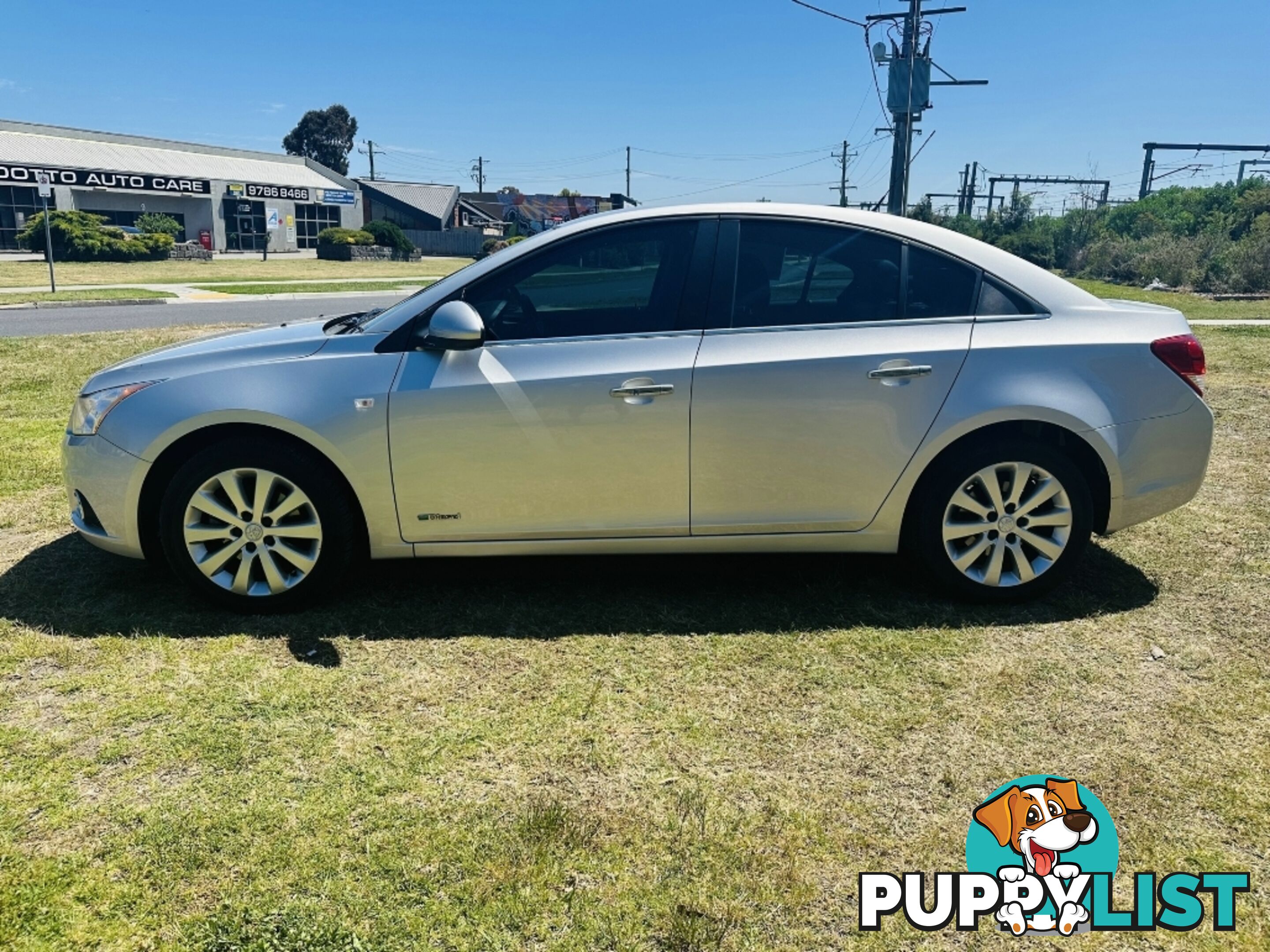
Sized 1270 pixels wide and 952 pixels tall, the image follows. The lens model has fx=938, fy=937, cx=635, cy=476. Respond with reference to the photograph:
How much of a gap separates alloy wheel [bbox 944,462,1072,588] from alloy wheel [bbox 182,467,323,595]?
2722mm

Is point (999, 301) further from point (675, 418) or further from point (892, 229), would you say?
point (675, 418)

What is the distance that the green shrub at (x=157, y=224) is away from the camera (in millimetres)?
43281

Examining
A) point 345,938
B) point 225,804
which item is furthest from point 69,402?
point 345,938

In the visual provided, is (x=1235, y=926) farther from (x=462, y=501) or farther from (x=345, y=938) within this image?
(x=462, y=501)

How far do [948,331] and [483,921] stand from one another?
2.92 meters

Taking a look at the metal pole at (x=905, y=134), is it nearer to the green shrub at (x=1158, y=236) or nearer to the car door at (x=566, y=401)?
the green shrub at (x=1158, y=236)

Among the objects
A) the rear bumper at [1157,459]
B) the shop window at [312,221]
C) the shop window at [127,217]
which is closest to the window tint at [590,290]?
the rear bumper at [1157,459]

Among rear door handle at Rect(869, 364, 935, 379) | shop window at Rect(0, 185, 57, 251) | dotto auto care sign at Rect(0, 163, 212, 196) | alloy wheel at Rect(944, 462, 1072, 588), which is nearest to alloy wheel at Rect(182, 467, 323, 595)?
rear door handle at Rect(869, 364, 935, 379)

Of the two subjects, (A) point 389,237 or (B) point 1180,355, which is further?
(A) point 389,237

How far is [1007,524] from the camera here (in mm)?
4020

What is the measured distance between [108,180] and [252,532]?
4952cm

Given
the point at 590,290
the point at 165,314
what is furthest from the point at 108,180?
the point at 590,290

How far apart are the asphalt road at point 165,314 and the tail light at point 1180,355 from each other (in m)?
11.6

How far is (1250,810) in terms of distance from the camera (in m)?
2.72
